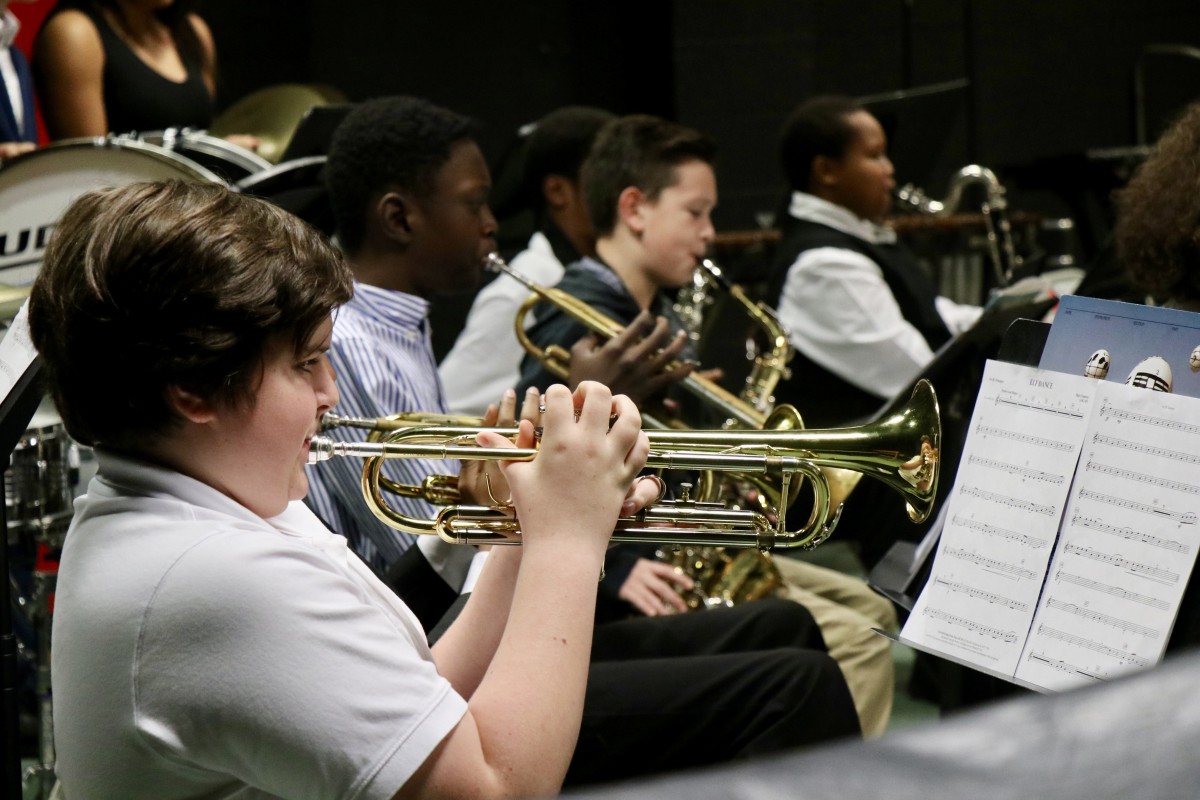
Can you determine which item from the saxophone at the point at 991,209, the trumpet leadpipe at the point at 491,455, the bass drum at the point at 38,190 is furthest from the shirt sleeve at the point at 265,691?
the saxophone at the point at 991,209

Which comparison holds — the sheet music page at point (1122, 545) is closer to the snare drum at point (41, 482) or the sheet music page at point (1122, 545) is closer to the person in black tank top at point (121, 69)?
the snare drum at point (41, 482)

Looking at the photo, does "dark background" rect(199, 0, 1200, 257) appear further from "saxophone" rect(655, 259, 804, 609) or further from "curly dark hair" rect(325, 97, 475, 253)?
"curly dark hair" rect(325, 97, 475, 253)

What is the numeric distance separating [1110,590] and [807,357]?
8.37 feet

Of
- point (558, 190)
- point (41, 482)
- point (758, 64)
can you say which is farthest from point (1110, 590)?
point (758, 64)

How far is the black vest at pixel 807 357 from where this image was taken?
3959mm

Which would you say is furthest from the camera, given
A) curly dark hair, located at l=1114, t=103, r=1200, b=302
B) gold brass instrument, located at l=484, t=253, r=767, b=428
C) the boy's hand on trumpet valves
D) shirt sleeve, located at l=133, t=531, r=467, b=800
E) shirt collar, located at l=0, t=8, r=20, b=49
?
shirt collar, located at l=0, t=8, r=20, b=49

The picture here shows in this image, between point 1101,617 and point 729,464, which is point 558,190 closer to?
point 729,464

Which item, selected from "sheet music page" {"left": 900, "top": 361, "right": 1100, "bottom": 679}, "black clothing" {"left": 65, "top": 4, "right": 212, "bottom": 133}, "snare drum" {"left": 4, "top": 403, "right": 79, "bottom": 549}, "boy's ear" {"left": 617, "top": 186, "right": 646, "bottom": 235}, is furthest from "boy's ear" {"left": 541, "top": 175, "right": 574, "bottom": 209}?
"sheet music page" {"left": 900, "top": 361, "right": 1100, "bottom": 679}

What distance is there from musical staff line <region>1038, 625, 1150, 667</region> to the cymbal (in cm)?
295

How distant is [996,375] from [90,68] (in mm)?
2816

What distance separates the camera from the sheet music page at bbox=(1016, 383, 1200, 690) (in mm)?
1424

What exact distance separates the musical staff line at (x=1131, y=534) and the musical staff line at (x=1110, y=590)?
0.18 ft

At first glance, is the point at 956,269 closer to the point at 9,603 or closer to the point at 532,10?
the point at 532,10

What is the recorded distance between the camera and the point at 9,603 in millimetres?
1781
